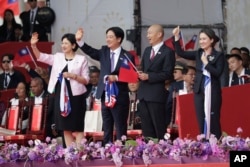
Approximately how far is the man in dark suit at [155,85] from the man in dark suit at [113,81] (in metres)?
0.23

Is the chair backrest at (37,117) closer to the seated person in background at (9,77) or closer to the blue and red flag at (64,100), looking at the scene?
the seated person in background at (9,77)

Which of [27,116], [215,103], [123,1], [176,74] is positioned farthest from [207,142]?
[123,1]

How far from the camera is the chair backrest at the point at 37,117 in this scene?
38.1 feet

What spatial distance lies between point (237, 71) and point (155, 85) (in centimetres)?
227

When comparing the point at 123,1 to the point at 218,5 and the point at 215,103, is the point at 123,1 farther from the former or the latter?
the point at 215,103

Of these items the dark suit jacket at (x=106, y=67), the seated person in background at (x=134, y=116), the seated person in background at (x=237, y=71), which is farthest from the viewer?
the seated person in background at (x=134, y=116)

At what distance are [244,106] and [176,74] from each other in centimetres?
157

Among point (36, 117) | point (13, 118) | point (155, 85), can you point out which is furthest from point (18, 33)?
point (155, 85)

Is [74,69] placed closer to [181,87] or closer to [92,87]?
[181,87]

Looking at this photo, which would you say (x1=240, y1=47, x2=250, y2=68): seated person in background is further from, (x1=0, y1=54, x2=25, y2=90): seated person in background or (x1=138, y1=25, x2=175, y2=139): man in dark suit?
(x1=0, y1=54, x2=25, y2=90): seated person in background

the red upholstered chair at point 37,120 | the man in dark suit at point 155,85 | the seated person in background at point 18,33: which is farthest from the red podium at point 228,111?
the seated person in background at point 18,33

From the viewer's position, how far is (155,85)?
30.1 ft

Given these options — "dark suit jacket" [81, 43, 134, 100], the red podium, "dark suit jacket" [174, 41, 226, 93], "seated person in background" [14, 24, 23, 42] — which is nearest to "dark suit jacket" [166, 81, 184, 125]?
the red podium

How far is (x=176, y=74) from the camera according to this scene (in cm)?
1123
